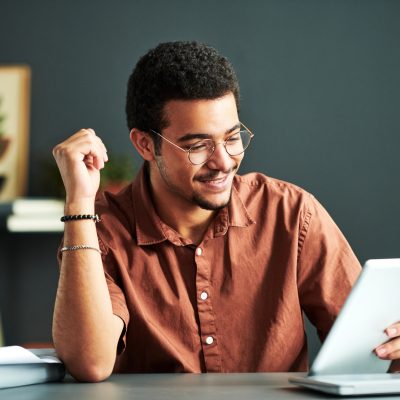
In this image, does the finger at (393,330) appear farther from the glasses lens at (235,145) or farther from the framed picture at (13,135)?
the framed picture at (13,135)

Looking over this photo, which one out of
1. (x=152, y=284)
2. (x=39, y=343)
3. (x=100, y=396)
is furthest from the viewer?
(x=39, y=343)

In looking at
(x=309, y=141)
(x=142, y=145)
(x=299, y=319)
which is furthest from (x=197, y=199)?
(x=309, y=141)

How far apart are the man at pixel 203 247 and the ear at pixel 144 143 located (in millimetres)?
38

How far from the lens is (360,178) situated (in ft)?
10.7

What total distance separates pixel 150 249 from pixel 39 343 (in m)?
1.55

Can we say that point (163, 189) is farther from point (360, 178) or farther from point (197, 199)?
point (360, 178)

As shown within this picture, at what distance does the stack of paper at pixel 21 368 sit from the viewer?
49.9 inches

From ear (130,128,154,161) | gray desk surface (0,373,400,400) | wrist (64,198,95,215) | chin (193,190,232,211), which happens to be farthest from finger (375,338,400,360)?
ear (130,128,154,161)

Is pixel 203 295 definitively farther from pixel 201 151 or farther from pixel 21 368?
pixel 21 368

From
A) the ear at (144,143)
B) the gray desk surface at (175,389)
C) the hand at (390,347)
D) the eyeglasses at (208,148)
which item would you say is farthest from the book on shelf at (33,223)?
the hand at (390,347)

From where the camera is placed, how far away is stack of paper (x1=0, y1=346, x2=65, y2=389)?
4.16ft

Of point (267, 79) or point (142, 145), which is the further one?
point (267, 79)

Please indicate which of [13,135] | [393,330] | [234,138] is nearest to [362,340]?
[393,330]

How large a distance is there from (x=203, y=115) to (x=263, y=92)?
1642 millimetres
